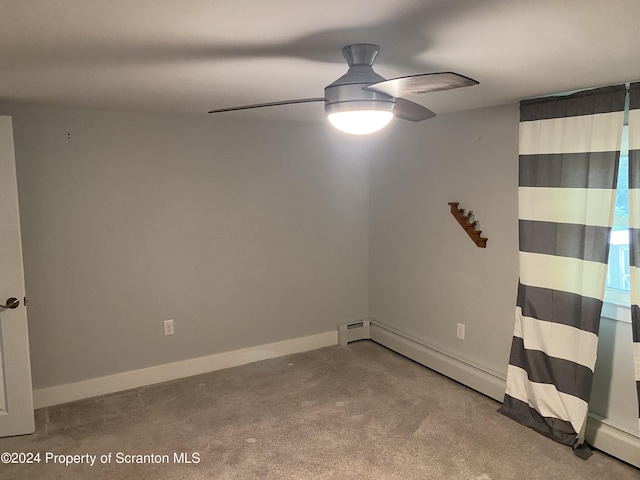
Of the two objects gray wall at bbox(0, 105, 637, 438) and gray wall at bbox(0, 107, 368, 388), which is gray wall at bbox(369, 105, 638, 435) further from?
gray wall at bbox(0, 107, 368, 388)

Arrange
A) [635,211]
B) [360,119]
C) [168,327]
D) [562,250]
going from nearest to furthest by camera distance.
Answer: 1. [360,119]
2. [635,211]
3. [562,250]
4. [168,327]

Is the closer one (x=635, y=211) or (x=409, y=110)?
(x=409, y=110)

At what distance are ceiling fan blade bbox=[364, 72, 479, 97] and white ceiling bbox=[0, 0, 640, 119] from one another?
15 centimetres

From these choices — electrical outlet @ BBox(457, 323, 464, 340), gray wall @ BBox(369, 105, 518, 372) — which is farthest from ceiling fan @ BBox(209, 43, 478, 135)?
electrical outlet @ BBox(457, 323, 464, 340)

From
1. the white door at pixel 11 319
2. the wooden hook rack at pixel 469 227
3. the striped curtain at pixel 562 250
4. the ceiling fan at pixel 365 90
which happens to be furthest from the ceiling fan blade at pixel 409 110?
the white door at pixel 11 319

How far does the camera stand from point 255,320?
3967 mm

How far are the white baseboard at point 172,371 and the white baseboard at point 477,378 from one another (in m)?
0.51

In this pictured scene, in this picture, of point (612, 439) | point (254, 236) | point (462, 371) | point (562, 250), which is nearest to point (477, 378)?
point (462, 371)

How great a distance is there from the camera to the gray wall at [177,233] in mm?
3193

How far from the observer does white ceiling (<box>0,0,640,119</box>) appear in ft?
4.40

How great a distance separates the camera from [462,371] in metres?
3.48

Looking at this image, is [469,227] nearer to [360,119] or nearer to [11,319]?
[360,119]

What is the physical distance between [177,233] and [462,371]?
230 centimetres

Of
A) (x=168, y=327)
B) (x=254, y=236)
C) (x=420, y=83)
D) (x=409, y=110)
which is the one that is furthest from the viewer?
(x=254, y=236)
